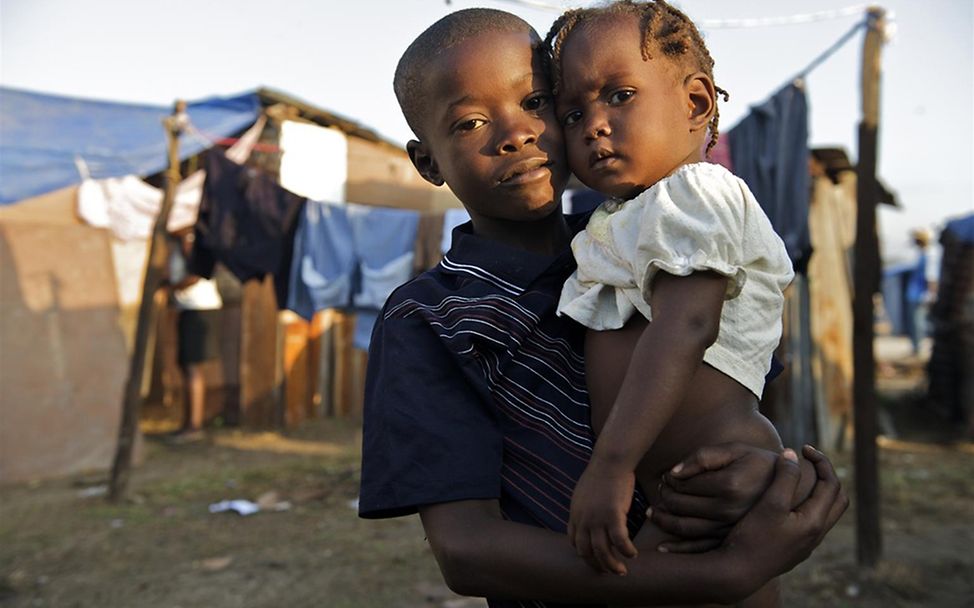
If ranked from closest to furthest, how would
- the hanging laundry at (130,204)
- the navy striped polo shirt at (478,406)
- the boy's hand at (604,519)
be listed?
the boy's hand at (604,519), the navy striped polo shirt at (478,406), the hanging laundry at (130,204)

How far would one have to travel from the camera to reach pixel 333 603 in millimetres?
4371

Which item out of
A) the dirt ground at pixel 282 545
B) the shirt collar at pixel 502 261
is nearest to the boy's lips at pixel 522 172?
the shirt collar at pixel 502 261

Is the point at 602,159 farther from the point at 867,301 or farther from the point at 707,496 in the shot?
the point at 867,301

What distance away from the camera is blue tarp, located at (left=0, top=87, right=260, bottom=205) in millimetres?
7012

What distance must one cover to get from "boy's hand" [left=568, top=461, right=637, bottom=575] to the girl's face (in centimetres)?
49

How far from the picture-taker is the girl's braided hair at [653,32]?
1286 millimetres

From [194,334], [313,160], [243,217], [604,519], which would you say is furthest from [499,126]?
[313,160]

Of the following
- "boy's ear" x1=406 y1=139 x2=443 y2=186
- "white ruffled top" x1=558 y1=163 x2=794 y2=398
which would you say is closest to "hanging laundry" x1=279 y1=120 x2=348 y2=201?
"boy's ear" x1=406 y1=139 x2=443 y2=186

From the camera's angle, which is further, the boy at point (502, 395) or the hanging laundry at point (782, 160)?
the hanging laundry at point (782, 160)

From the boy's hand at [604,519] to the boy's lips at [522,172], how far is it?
1.56 feet

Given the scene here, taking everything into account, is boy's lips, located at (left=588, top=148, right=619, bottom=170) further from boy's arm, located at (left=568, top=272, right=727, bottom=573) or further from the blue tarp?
the blue tarp

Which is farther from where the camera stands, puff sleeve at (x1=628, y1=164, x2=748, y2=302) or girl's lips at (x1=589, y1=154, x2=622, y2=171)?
girl's lips at (x1=589, y1=154, x2=622, y2=171)

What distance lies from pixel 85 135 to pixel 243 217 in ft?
9.05

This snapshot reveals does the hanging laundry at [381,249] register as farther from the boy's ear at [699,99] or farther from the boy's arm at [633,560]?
the boy's arm at [633,560]
